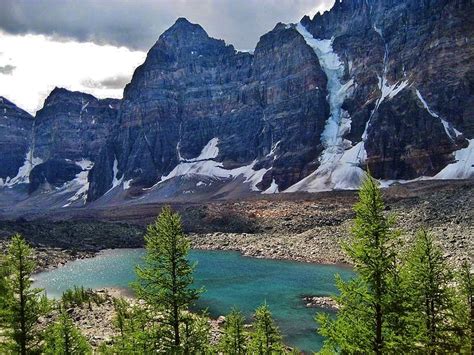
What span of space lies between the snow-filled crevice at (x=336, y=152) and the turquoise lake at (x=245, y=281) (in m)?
72.6

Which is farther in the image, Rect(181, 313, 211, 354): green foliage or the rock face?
the rock face

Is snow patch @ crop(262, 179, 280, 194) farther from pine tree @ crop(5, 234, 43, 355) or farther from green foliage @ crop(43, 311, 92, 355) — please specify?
pine tree @ crop(5, 234, 43, 355)

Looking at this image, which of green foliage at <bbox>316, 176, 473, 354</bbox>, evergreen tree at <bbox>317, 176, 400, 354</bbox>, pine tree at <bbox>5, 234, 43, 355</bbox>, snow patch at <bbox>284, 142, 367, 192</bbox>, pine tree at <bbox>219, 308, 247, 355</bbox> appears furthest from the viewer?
snow patch at <bbox>284, 142, 367, 192</bbox>

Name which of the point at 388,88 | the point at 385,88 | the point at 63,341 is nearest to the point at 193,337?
the point at 63,341

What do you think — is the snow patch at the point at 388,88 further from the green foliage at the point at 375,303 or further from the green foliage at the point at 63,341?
the green foliage at the point at 63,341

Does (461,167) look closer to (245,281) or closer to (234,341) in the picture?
(245,281)

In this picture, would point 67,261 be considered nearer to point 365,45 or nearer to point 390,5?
point 365,45

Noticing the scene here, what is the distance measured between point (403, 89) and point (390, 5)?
47782mm

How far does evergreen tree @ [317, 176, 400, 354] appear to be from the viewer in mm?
15273

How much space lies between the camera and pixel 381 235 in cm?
1606

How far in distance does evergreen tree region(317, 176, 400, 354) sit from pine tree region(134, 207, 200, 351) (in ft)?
19.2

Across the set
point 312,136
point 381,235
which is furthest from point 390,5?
point 381,235

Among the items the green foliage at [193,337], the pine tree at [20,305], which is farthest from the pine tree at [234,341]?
the pine tree at [20,305]

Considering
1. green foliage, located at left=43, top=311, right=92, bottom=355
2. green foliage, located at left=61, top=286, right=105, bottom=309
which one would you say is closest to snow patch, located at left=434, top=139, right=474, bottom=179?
green foliage, located at left=61, top=286, right=105, bottom=309
